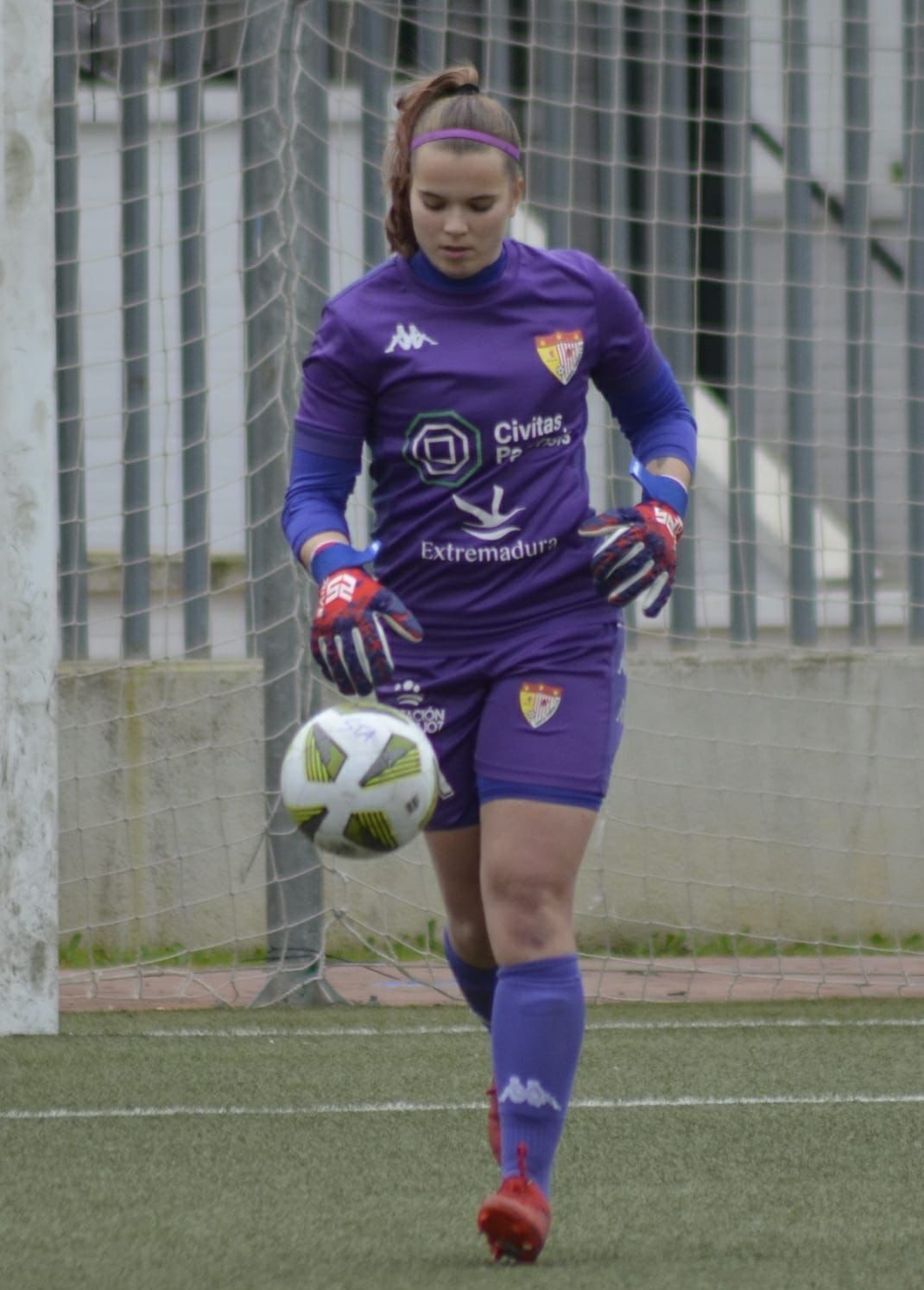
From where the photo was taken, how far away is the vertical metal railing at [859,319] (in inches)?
299

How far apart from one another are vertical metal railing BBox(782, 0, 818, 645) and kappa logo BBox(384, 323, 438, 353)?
4201 mm

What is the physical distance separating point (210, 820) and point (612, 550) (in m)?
3.88

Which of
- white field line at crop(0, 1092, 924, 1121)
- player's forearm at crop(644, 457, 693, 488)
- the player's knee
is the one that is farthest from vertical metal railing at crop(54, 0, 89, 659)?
the player's knee

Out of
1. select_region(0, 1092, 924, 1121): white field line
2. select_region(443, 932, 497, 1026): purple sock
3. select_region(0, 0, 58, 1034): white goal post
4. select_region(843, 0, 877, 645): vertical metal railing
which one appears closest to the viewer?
select_region(443, 932, 497, 1026): purple sock

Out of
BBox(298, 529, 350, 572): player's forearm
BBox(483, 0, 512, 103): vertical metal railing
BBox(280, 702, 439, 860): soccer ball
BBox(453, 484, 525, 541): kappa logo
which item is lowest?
BBox(280, 702, 439, 860): soccer ball

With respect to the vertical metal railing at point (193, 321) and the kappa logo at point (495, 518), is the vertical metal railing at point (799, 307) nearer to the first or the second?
the vertical metal railing at point (193, 321)

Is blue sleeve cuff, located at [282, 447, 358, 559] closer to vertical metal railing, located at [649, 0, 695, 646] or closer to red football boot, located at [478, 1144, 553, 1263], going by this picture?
red football boot, located at [478, 1144, 553, 1263]

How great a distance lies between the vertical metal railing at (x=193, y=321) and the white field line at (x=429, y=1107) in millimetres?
2744

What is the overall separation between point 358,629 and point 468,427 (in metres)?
0.39

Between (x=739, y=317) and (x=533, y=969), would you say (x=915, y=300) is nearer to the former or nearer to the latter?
(x=739, y=317)

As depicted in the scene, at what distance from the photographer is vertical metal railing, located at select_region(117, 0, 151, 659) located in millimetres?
7094

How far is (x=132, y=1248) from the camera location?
344 cm

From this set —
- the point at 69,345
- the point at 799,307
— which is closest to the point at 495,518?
the point at 69,345

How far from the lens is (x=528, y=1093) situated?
3.39 metres
